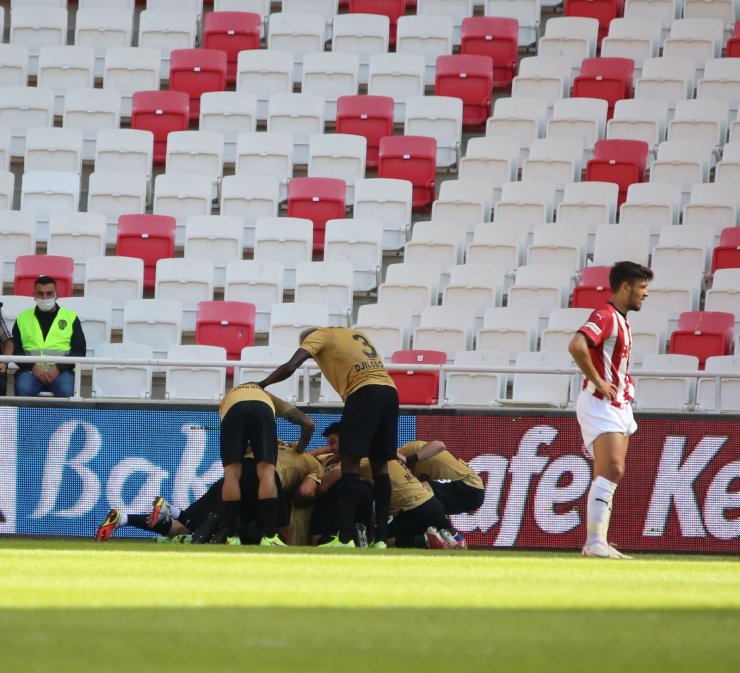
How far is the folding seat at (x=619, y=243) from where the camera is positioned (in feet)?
48.9

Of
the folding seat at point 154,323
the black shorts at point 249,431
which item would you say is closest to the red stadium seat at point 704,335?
the folding seat at point 154,323

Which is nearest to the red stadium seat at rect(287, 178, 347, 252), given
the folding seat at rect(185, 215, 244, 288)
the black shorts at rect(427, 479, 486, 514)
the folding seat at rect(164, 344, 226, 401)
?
the folding seat at rect(185, 215, 244, 288)

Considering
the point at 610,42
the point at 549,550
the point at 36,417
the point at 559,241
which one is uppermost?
the point at 610,42

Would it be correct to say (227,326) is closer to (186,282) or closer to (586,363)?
(186,282)

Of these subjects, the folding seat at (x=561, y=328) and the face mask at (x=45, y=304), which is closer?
the face mask at (x=45, y=304)

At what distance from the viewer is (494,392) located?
12578mm

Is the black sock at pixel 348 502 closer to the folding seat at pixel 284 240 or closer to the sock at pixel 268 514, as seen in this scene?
the sock at pixel 268 514

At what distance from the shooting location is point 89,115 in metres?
17.4

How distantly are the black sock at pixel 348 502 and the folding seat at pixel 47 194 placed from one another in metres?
7.57

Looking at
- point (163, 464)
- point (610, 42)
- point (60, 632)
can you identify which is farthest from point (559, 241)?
point (60, 632)

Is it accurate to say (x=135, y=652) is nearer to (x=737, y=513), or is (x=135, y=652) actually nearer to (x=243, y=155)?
(x=737, y=513)

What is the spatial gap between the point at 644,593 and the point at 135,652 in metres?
2.60

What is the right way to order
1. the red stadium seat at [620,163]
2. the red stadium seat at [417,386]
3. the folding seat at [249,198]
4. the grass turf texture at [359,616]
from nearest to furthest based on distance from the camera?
the grass turf texture at [359,616] → the red stadium seat at [417,386] → the folding seat at [249,198] → the red stadium seat at [620,163]

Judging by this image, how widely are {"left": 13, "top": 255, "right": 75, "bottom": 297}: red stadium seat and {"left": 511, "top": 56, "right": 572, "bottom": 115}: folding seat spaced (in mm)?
5946
